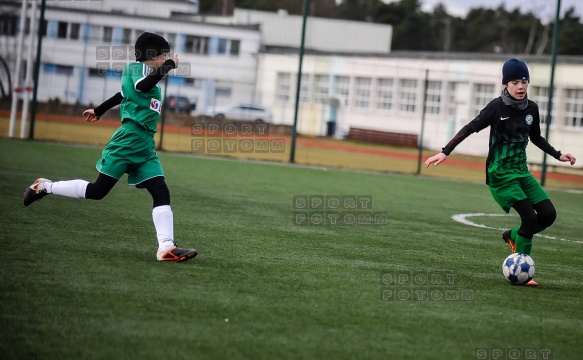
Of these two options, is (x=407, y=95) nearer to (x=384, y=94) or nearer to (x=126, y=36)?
(x=384, y=94)

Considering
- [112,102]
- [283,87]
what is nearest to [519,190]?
[112,102]

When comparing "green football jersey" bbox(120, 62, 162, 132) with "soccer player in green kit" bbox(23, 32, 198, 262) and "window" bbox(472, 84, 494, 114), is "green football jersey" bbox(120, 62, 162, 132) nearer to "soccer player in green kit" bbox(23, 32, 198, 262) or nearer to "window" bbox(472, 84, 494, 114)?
"soccer player in green kit" bbox(23, 32, 198, 262)

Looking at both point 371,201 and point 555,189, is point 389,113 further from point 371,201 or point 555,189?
point 371,201

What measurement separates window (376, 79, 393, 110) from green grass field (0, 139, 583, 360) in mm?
37734

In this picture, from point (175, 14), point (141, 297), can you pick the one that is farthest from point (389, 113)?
point (141, 297)

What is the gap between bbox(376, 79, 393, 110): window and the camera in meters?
50.0

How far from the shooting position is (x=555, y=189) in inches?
885

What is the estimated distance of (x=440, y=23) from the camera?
83.1 metres

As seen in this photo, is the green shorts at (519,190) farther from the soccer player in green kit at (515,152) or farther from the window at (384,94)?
the window at (384,94)

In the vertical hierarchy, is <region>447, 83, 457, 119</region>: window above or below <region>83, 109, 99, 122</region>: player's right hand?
above

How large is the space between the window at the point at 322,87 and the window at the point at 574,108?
1532cm

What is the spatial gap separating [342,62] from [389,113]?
12.9 ft

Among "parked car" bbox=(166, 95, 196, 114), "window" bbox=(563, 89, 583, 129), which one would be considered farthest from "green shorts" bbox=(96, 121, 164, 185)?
"parked car" bbox=(166, 95, 196, 114)

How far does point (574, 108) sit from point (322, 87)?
16.2 meters
